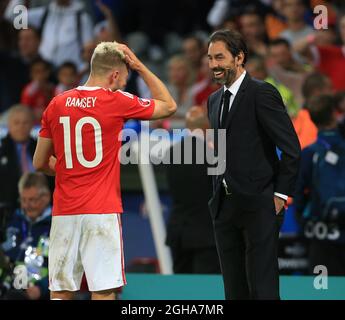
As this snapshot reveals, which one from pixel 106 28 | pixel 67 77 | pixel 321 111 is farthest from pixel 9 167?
pixel 321 111

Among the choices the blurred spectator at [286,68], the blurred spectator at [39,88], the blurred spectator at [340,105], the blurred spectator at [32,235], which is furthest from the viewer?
the blurred spectator at [39,88]

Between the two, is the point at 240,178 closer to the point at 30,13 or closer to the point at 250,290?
the point at 250,290

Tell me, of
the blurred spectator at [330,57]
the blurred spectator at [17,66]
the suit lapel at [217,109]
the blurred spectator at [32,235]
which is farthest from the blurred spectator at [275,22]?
the suit lapel at [217,109]

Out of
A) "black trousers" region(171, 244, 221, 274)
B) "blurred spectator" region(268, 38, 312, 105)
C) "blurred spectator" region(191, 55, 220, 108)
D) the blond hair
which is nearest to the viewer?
the blond hair

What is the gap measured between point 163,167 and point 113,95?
4.20m

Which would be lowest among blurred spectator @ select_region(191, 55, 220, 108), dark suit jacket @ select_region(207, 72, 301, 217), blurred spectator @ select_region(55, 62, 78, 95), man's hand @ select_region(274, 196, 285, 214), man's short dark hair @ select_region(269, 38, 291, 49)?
A: man's hand @ select_region(274, 196, 285, 214)

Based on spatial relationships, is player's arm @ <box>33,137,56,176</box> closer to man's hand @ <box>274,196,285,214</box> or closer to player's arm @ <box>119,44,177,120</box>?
player's arm @ <box>119,44,177,120</box>

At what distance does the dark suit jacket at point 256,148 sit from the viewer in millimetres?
6410

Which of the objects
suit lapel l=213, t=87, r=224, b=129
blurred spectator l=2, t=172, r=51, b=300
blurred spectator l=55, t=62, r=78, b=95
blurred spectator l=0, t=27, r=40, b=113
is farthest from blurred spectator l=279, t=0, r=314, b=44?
suit lapel l=213, t=87, r=224, b=129

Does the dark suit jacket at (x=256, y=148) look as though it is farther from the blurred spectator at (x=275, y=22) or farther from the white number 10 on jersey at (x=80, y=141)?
the blurred spectator at (x=275, y=22)

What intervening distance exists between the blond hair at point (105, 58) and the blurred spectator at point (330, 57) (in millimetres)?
5085

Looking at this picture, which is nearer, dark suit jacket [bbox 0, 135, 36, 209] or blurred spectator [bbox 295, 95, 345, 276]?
blurred spectator [bbox 295, 95, 345, 276]

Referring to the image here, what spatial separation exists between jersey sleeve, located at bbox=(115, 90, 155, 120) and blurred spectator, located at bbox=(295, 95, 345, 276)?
253cm

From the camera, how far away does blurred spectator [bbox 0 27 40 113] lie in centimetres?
1297
